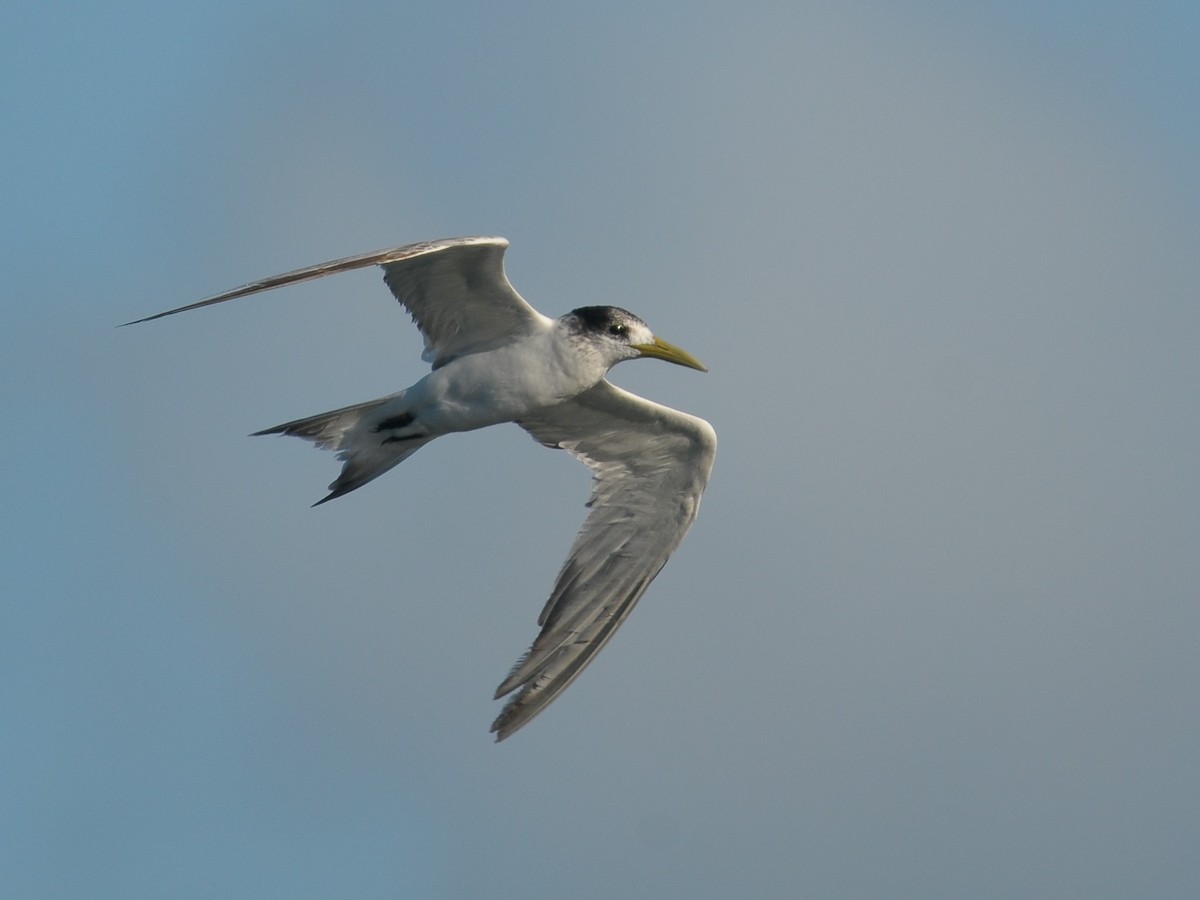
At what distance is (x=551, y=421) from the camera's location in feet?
51.1

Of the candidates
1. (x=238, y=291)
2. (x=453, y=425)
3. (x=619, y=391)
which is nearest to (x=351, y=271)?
(x=238, y=291)

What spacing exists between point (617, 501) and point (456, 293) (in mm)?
2909

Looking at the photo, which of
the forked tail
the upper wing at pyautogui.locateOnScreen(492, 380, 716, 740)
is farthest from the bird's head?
the forked tail

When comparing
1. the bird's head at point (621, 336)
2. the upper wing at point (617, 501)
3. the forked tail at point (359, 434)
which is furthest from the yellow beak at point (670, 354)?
the forked tail at point (359, 434)

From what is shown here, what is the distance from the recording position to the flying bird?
13.8 metres

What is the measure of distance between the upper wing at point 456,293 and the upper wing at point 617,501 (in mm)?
1426

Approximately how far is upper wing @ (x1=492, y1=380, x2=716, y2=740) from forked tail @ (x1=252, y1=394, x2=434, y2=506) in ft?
5.98

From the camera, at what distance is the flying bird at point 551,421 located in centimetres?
1377

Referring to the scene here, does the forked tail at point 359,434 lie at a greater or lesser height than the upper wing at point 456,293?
lesser

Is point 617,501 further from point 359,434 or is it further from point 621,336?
point 359,434

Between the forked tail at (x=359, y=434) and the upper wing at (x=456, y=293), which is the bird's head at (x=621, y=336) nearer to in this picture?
the upper wing at (x=456, y=293)

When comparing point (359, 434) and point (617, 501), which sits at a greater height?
point (359, 434)

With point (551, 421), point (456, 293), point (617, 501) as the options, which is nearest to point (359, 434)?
point (456, 293)

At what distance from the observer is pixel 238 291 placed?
37.3 feet
